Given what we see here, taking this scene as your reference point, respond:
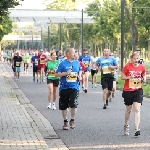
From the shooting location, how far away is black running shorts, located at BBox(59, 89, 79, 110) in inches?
519

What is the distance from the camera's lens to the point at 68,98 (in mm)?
13266

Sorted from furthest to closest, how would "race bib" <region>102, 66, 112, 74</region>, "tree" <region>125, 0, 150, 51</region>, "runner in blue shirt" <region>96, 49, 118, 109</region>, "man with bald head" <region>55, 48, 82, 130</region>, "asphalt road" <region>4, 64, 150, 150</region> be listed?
"tree" <region>125, 0, 150, 51</region> < "race bib" <region>102, 66, 112, 74</region> < "runner in blue shirt" <region>96, 49, 118, 109</region> < "man with bald head" <region>55, 48, 82, 130</region> < "asphalt road" <region>4, 64, 150, 150</region>

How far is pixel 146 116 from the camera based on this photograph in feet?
51.3

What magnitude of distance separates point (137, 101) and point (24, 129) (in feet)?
7.56

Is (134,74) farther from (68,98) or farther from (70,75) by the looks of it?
(68,98)

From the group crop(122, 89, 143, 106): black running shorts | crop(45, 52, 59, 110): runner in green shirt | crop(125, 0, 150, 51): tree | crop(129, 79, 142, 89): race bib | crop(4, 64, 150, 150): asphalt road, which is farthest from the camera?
crop(125, 0, 150, 51): tree

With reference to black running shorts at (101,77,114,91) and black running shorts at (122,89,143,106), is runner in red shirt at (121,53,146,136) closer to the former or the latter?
black running shorts at (122,89,143,106)

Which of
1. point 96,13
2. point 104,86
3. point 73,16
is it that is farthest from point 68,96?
point 73,16

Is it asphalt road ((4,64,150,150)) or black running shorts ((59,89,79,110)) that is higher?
black running shorts ((59,89,79,110))

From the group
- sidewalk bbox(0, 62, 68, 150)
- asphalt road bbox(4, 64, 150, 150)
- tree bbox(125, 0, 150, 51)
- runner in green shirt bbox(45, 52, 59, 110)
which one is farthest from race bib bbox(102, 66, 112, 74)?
tree bbox(125, 0, 150, 51)

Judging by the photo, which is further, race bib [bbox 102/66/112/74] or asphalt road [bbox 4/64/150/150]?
race bib [bbox 102/66/112/74]

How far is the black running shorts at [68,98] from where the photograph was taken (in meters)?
13.2

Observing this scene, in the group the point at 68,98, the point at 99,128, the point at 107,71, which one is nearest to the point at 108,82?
the point at 107,71

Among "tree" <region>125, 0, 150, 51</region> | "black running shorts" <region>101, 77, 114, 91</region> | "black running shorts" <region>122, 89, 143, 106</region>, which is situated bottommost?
"black running shorts" <region>101, 77, 114, 91</region>
